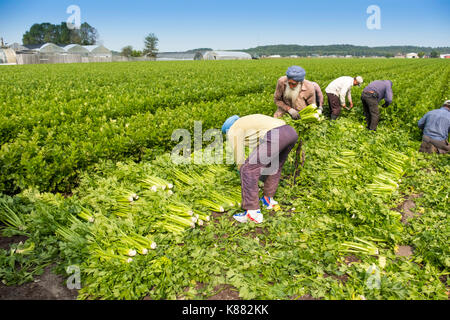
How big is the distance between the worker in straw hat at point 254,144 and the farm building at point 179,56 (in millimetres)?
97450

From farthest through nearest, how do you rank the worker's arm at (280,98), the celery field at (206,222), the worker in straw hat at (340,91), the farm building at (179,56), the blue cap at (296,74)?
the farm building at (179,56) → the worker in straw hat at (340,91) → the worker's arm at (280,98) → the blue cap at (296,74) → the celery field at (206,222)

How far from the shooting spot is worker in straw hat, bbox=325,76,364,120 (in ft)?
31.3

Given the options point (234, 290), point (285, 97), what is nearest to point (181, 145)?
point (285, 97)

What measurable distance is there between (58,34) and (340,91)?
148 meters

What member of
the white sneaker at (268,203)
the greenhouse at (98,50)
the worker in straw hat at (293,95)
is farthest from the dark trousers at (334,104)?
the greenhouse at (98,50)

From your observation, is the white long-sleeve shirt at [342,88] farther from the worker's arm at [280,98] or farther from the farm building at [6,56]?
the farm building at [6,56]

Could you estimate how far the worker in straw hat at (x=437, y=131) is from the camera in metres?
7.00

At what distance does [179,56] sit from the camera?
98.6 metres

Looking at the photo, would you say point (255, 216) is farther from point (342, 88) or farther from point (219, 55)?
point (219, 55)

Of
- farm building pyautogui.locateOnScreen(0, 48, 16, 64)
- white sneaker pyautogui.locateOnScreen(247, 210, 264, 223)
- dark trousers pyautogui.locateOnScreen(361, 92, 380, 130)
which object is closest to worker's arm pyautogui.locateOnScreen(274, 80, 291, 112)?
white sneaker pyautogui.locateOnScreen(247, 210, 264, 223)

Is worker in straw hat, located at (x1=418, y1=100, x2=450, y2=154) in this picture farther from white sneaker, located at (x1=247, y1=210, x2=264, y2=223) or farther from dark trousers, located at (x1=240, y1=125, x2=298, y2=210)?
white sneaker, located at (x1=247, y1=210, x2=264, y2=223)

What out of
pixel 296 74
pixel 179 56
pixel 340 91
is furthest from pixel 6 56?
pixel 296 74
